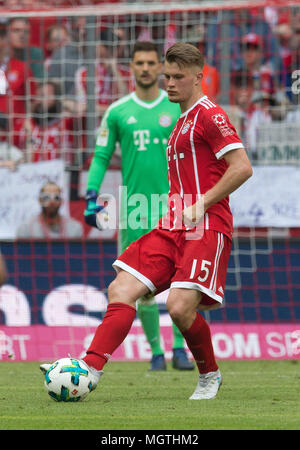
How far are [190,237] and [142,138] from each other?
2539mm

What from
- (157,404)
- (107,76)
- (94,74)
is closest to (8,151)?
(94,74)

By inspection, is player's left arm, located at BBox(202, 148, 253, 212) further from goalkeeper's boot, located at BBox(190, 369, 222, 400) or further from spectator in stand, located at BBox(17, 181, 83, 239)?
spectator in stand, located at BBox(17, 181, 83, 239)

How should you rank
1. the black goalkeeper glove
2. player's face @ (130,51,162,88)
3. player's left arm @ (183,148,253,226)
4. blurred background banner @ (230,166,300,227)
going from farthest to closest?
1. blurred background banner @ (230,166,300,227)
2. player's face @ (130,51,162,88)
3. the black goalkeeper glove
4. player's left arm @ (183,148,253,226)

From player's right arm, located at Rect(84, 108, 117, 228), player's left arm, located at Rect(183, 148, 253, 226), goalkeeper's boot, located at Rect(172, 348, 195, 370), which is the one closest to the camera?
player's left arm, located at Rect(183, 148, 253, 226)

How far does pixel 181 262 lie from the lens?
19.0ft

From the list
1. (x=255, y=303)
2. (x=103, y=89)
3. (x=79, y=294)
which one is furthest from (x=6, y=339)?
(x=103, y=89)

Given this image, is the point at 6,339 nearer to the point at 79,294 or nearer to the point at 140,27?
the point at 79,294

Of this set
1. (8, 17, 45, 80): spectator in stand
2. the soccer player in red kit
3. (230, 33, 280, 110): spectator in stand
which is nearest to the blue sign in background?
(230, 33, 280, 110): spectator in stand

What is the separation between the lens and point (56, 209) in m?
10.8

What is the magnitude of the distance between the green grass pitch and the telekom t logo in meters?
1.84

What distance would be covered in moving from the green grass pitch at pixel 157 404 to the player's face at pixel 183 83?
1.78 m

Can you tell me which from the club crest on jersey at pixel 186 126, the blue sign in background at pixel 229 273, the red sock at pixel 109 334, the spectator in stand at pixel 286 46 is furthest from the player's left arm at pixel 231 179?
the spectator in stand at pixel 286 46

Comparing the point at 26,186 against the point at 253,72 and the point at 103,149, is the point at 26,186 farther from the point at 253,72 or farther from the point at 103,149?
the point at 253,72

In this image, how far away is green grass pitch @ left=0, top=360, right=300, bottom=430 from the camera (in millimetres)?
4797
